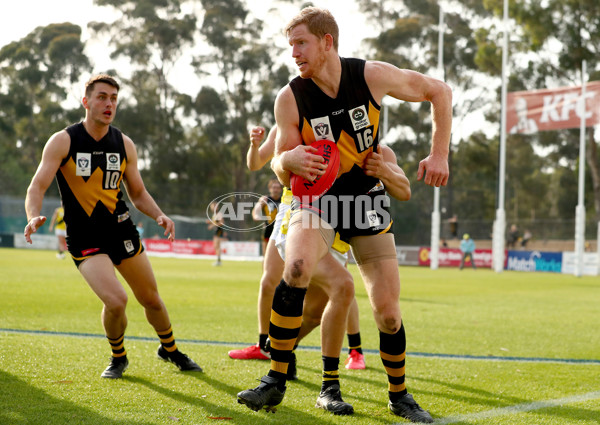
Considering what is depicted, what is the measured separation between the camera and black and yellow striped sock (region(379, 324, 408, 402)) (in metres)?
4.61

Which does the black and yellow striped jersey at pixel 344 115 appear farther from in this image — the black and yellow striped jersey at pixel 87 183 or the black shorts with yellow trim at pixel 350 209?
the black and yellow striped jersey at pixel 87 183

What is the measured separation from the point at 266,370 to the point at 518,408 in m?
2.09

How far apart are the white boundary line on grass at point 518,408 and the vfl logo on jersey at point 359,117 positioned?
181cm

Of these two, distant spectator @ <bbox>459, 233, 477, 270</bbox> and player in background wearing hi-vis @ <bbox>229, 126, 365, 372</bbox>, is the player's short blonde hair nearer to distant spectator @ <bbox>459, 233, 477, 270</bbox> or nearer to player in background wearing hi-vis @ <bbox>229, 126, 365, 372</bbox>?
player in background wearing hi-vis @ <bbox>229, 126, 365, 372</bbox>

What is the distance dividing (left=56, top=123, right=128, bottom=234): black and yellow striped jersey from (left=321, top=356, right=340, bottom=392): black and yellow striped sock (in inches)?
82.1

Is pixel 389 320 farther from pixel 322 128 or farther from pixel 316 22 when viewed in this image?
pixel 316 22

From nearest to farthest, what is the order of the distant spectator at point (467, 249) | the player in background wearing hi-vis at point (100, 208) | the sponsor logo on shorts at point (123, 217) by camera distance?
the player in background wearing hi-vis at point (100, 208)
the sponsor logo on shorts at point (123, 217)
the distant spectator at point (467, 249)

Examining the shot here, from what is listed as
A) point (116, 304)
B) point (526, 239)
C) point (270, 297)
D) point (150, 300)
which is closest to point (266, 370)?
point (270, 297)

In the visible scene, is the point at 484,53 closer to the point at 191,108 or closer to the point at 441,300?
the point at 191,108

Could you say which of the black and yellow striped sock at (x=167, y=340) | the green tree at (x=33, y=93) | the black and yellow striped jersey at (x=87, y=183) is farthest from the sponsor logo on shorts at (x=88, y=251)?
the green tree at (x=33, y=93)

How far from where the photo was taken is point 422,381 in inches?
226

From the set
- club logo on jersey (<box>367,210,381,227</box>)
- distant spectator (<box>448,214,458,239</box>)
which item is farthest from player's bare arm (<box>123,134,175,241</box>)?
distant spectator (<box>448,214,458,239</box>)

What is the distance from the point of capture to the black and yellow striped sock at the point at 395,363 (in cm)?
A: 461

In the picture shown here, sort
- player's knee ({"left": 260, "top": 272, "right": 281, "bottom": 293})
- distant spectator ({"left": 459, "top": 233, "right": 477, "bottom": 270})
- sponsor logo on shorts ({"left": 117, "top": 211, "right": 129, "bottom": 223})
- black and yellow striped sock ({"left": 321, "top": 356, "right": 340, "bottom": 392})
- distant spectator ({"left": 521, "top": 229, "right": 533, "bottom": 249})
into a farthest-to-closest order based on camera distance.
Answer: distant spectator ({"left": 521, "top": 229, "right": 533, "bottom": 249}) → distant spectator ({"left": 459, "top": 233, "right": 477, "bottom": 270}) → player's knee ({"left": 260, "top": 272, "right": 281, "bottom": 293}) → sponsor logo on shorts ({"left": 117, "top": 211, "right": 129, "bottom": 223}) → black and yellow striped sock ({"left": 321, "top": 356, "right": 340, "bottom": 392})
